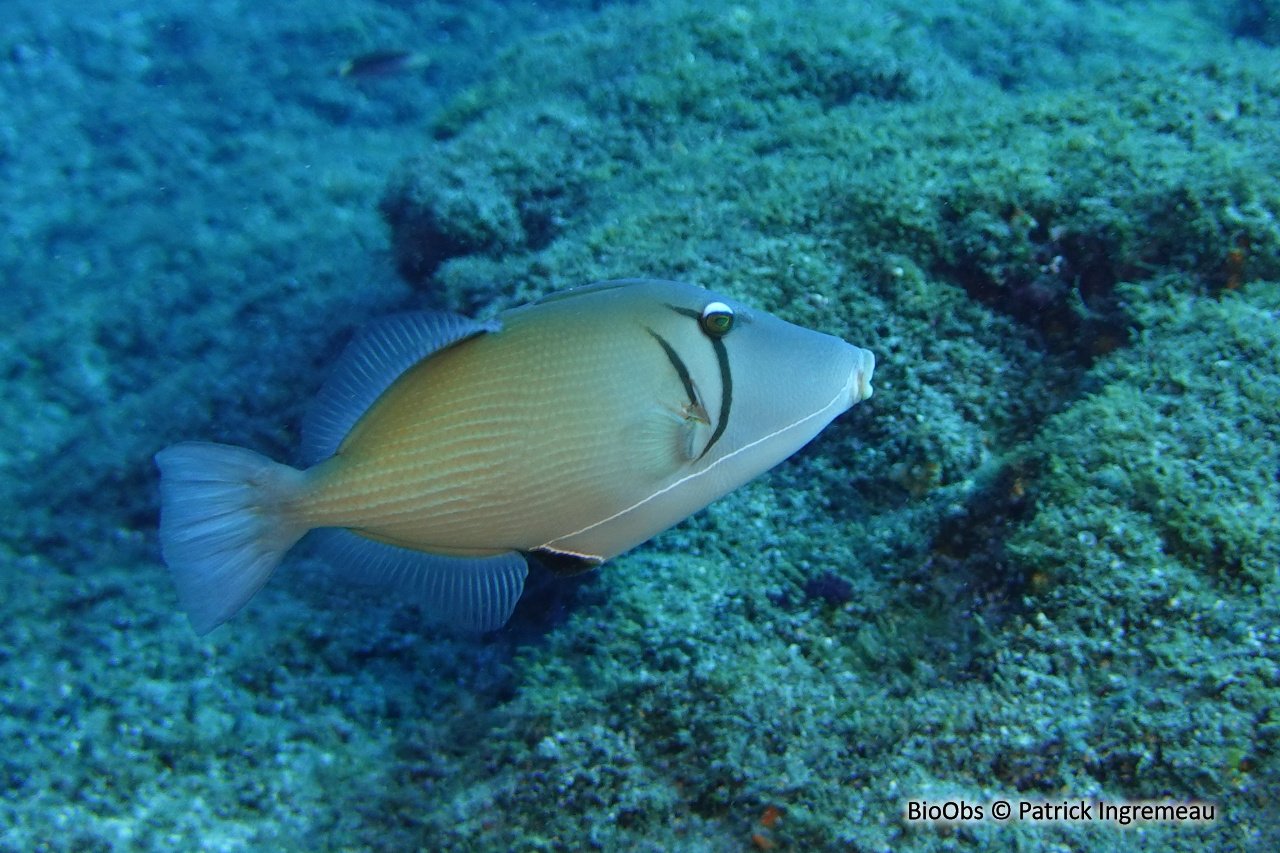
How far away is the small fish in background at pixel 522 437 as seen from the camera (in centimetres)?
162

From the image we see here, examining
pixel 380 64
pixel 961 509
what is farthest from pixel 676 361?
pixel 380 64

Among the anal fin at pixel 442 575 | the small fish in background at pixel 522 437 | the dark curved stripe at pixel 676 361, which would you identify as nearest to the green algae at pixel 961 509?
the anal fin at pixel 442 575

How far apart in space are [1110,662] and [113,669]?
426cm

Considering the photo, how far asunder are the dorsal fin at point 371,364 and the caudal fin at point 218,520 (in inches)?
4.9

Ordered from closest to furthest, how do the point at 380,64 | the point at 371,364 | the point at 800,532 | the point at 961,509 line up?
the point at 371,364, the point at 961,509, the point at 800,532, the point at 380,64

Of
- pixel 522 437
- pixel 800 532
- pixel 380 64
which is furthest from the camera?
pixel 380 64

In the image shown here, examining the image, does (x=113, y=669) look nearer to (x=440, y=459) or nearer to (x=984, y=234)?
(x=440, y=459)

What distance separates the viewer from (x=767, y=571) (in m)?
2.81

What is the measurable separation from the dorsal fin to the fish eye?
0.50 meters

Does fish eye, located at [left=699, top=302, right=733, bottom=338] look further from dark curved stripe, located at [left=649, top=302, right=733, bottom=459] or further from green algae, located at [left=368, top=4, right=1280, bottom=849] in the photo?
green algae, located at [left=368, top=4, right=1280, bottom=849]

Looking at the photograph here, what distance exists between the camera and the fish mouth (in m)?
1.78

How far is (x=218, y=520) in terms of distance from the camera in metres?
1.67

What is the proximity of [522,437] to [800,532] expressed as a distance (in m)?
1.68

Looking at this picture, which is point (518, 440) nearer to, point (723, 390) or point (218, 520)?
point (723, 390)
